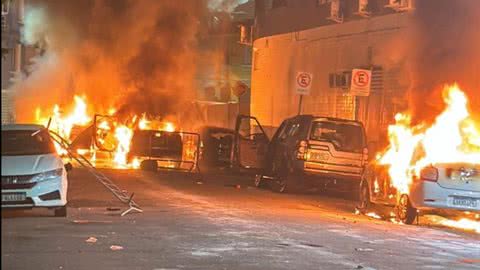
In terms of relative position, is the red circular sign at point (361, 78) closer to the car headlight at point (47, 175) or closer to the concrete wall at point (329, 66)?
the concrete wall at point (329, 66)

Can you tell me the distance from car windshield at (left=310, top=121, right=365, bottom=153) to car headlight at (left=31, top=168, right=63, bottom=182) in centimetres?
751

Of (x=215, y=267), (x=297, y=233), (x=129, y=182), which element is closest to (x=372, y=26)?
(x=129, y=182)

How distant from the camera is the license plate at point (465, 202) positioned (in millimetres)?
12242

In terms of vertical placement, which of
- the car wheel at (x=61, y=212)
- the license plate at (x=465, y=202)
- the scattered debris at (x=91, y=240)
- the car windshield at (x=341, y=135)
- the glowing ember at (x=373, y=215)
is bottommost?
the glowing ember at (x=373, y=215)

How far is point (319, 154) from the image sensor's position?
58.7 ft

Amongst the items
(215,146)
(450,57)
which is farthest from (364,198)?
(215,146)

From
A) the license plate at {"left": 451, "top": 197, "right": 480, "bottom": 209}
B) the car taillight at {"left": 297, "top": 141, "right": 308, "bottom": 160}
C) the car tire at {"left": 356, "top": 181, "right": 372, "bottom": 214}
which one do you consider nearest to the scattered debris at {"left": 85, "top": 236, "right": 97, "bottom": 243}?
the license plate at {"left": 451, "top": 197, "right": 480, "bottom": 209}

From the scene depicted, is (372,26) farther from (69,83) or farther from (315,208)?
(69,83)

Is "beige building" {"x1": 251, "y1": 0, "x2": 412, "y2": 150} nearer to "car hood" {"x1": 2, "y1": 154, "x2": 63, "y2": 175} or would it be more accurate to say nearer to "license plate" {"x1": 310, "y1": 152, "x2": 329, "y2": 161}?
"license plate" {"x1": 310, "y1": 152, "x2": 329, "y2": 161}

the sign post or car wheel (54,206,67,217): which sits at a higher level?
the sign post

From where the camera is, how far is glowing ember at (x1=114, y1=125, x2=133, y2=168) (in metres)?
26.2

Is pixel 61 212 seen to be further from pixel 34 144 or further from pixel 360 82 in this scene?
pixel 360 82

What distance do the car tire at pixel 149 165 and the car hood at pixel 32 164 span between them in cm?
1201

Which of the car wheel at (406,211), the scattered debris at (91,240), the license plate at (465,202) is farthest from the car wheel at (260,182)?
the scattered debris at (91,240)
